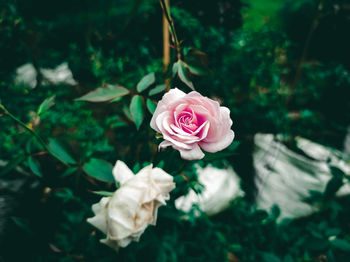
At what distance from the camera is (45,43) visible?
1.88m

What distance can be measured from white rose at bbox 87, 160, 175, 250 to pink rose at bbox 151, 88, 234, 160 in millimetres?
75

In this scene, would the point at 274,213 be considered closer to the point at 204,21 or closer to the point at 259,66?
the point at 259,66

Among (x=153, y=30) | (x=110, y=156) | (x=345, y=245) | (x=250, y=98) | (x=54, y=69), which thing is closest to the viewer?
(x=345, y=245)

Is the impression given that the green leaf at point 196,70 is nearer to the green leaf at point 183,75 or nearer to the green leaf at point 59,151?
the green leaf at point 183,75

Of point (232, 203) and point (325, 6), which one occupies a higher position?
point (325, 6)

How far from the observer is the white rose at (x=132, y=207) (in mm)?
461

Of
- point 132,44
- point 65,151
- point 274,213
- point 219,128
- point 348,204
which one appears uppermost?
point 219,128

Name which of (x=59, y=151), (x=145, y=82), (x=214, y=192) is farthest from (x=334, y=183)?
(x=59, y=151)

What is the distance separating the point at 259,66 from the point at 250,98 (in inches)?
7.5

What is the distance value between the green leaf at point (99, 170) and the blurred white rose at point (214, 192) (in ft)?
1.90

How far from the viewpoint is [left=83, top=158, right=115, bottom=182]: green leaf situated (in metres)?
0.76

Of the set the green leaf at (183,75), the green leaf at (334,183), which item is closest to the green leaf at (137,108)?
the green leaf at (183,75)

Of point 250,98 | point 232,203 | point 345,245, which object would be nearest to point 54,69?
point 250,98

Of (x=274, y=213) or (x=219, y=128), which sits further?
(x=274, y=213)
